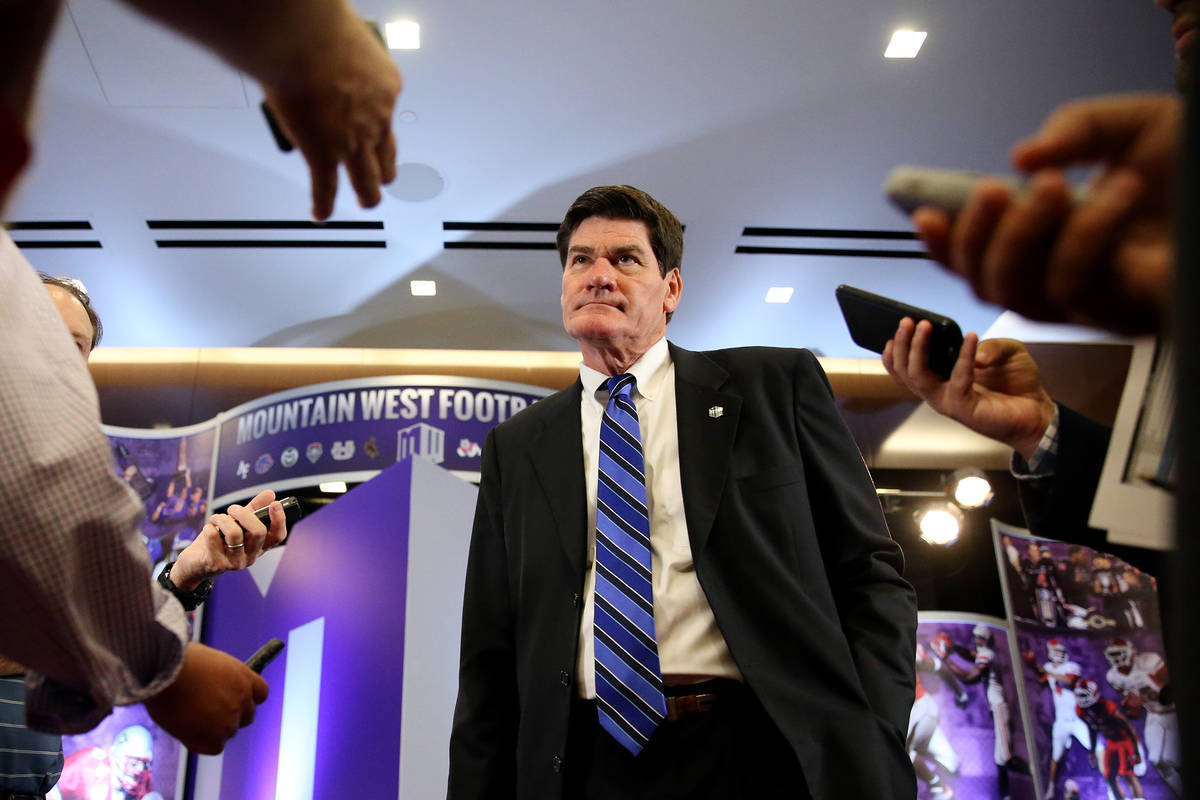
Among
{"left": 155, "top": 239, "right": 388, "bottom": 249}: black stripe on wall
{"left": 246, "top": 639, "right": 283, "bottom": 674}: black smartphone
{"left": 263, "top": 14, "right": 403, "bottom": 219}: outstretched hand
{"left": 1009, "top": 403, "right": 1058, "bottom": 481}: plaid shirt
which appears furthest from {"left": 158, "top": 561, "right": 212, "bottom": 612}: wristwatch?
{"left": 155, "top": 239, "right": 388, "bottom": 249}: black stripe on wall

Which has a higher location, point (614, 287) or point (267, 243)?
point (267, 243)

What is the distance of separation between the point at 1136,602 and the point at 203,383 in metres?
6.10

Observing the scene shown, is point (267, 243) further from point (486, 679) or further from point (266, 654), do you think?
point (266, 654)

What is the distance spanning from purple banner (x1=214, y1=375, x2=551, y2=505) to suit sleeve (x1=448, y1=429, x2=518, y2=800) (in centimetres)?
297

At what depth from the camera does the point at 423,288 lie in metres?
5.55

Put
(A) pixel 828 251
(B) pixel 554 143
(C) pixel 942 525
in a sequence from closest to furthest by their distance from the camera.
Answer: (B) pixel 554 143 < (A) pixel 828 251 < (C) pixel 942 525

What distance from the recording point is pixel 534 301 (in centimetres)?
579

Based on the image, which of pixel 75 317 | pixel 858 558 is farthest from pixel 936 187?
pixel 75 317

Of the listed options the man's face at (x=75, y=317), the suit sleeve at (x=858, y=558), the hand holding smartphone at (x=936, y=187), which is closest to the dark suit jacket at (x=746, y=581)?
the suit sleeve at (x=858, y=558)

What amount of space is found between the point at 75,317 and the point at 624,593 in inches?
52.8

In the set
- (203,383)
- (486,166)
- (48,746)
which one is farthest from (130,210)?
(48,746)

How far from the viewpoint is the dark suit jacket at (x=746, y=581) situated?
4.60 feet

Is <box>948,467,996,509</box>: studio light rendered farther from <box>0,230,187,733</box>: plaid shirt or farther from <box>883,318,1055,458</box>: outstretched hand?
<box>0,230,187,733</box>: plaid shirt

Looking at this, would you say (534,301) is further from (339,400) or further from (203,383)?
(203,383)
